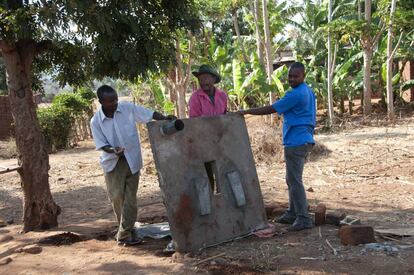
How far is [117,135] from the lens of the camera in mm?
4656

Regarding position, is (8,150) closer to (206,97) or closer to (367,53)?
(206,97)

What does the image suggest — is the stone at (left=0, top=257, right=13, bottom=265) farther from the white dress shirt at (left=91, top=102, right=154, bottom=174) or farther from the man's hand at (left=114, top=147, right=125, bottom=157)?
the man's hand at (left=114, top=147, right=125, bottom=157)

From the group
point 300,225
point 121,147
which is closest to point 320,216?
point 300,225

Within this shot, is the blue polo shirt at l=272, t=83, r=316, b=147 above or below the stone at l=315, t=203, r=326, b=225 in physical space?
above

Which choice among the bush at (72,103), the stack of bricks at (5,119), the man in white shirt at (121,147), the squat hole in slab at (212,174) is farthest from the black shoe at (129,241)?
the stack of bricks at (5,119)

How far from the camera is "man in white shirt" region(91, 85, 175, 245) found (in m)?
4.64

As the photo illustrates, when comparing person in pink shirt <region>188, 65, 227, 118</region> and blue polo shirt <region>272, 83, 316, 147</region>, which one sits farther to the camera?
person in pink shirt <region>188, 65, 227, 118</region>

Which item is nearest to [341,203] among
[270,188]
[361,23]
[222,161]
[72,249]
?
[270,188]

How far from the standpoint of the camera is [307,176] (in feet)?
27.7

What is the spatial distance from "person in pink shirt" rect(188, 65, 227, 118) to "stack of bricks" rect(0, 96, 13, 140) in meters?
14.7

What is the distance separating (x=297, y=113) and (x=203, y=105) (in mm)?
1002

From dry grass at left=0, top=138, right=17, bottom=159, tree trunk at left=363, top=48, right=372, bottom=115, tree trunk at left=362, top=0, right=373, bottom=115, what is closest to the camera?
dry grass at left=0, top=138, right=17, bottom=159

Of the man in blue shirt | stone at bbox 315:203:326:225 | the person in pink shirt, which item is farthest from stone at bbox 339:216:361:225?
the person in pink shirt

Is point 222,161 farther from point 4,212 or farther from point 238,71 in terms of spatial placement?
point 238,71
